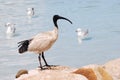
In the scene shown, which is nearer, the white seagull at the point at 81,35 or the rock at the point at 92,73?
the rock at the point at 92,73

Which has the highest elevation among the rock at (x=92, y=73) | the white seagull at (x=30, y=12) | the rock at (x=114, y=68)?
the white seagull at (x=30, y=12)

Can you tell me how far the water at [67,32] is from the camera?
1923 centimetres

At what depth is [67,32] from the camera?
86.2 feet

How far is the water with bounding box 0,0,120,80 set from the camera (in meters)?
19.2

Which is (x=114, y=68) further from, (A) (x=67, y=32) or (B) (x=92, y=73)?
(A) (x=67, y=32)

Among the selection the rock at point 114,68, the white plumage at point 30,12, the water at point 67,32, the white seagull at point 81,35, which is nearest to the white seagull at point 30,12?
the white plumage at point 30,12

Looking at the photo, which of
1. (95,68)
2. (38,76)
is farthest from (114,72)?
(38,76)

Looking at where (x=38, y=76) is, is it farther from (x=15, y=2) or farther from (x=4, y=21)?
(x=15, y=2)

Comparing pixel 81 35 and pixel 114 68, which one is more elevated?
pixel 81 35

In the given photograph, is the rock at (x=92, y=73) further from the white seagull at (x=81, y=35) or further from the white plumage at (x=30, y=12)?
the white plumage at (x=30, y=12)

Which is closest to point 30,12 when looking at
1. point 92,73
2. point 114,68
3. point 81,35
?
point 81,35

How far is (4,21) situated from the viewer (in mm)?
33094

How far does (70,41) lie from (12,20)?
35.7 feet

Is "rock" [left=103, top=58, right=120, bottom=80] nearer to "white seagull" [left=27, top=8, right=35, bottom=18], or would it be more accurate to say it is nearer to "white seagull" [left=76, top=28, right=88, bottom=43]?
"white seagull" [left=76, top=28, right=88, bottom=43]
